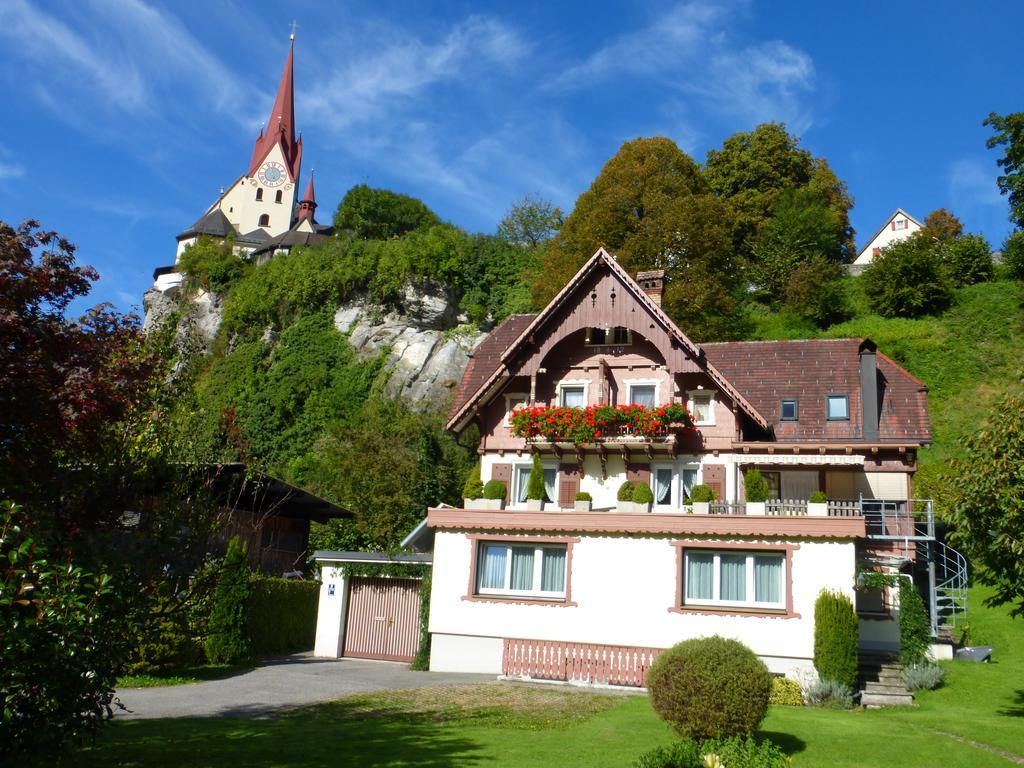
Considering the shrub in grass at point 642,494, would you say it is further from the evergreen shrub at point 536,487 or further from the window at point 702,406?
the window at point 702,406

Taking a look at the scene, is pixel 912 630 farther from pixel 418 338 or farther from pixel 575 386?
pixel 418 338

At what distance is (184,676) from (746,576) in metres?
14.0

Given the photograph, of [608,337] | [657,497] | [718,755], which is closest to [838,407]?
[657,497]

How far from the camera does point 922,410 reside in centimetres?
Result: 2783

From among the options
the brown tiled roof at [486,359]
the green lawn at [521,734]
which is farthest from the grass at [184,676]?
the brown tiled roof at [486,359]

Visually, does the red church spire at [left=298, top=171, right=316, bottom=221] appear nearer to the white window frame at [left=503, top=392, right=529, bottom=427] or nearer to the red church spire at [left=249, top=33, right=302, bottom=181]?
the red church spire at [left=249, top=33, right=302, bottom=181]

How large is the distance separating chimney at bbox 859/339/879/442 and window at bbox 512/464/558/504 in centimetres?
957

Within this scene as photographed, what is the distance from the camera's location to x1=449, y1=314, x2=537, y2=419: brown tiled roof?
102ft

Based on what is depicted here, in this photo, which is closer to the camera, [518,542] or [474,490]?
[518,542]

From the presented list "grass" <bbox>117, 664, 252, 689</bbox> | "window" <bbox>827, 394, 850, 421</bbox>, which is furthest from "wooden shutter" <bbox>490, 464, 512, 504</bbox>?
"window" <bbox>827, 394, 850, 421</bbox>

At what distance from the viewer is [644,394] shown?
95.5 feet

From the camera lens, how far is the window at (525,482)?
28.8m

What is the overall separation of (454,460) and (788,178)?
32.5 m

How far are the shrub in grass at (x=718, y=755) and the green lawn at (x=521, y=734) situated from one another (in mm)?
687
